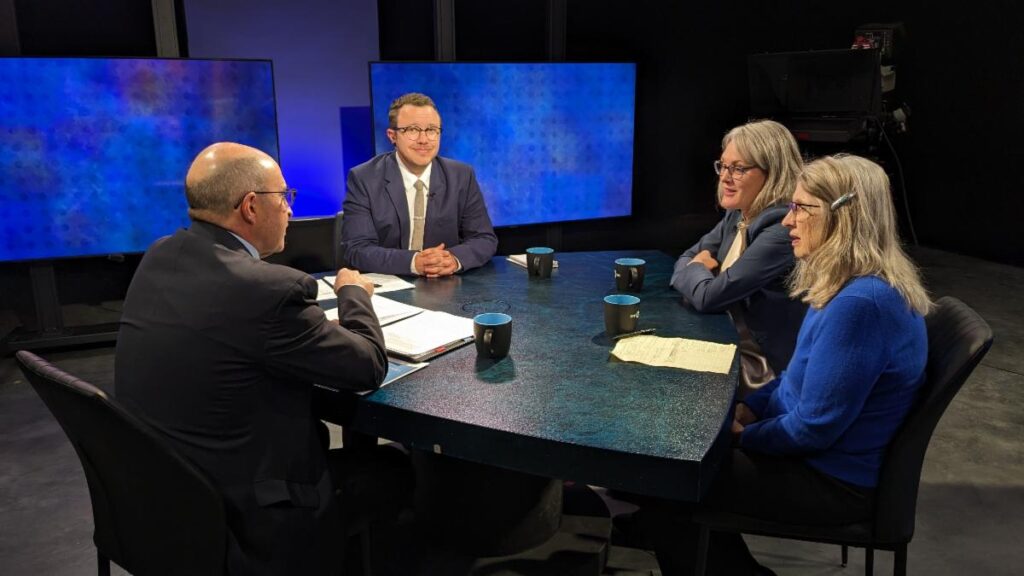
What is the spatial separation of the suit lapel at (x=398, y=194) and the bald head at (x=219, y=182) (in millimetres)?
1284

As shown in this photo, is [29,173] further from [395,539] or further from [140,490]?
[140,490]

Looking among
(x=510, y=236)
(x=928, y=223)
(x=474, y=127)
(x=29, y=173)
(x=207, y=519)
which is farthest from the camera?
(x=928, y=223)

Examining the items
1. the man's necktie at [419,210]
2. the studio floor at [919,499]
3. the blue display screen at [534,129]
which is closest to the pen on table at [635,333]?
the studio floor at [919,499]

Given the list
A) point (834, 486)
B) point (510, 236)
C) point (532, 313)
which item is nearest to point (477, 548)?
point (532, 313)

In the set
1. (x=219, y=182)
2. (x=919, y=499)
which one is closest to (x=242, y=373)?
(x=219, y=182)

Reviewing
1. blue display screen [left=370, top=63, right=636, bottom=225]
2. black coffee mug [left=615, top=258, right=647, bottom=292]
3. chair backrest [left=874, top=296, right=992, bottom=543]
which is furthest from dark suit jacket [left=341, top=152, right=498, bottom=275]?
blue display screen [left=370, top=63, right=636, bottom=225]

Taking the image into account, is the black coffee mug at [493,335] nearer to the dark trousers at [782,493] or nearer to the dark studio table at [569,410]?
the dark studio table at [569,410]

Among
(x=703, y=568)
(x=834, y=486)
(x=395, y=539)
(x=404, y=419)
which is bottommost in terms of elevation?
(x=395, y=539)

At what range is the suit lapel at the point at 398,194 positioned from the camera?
2.99 meters

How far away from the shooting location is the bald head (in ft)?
5.43

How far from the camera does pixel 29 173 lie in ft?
12.8

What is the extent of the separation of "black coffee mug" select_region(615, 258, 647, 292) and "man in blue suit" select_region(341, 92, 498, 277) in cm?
56

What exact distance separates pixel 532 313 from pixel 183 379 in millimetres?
997

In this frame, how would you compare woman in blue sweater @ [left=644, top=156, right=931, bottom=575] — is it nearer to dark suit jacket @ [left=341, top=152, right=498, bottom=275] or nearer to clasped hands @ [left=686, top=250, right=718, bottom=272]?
clasped hands @ [left=686, top=250, right=718, bottom=272]
